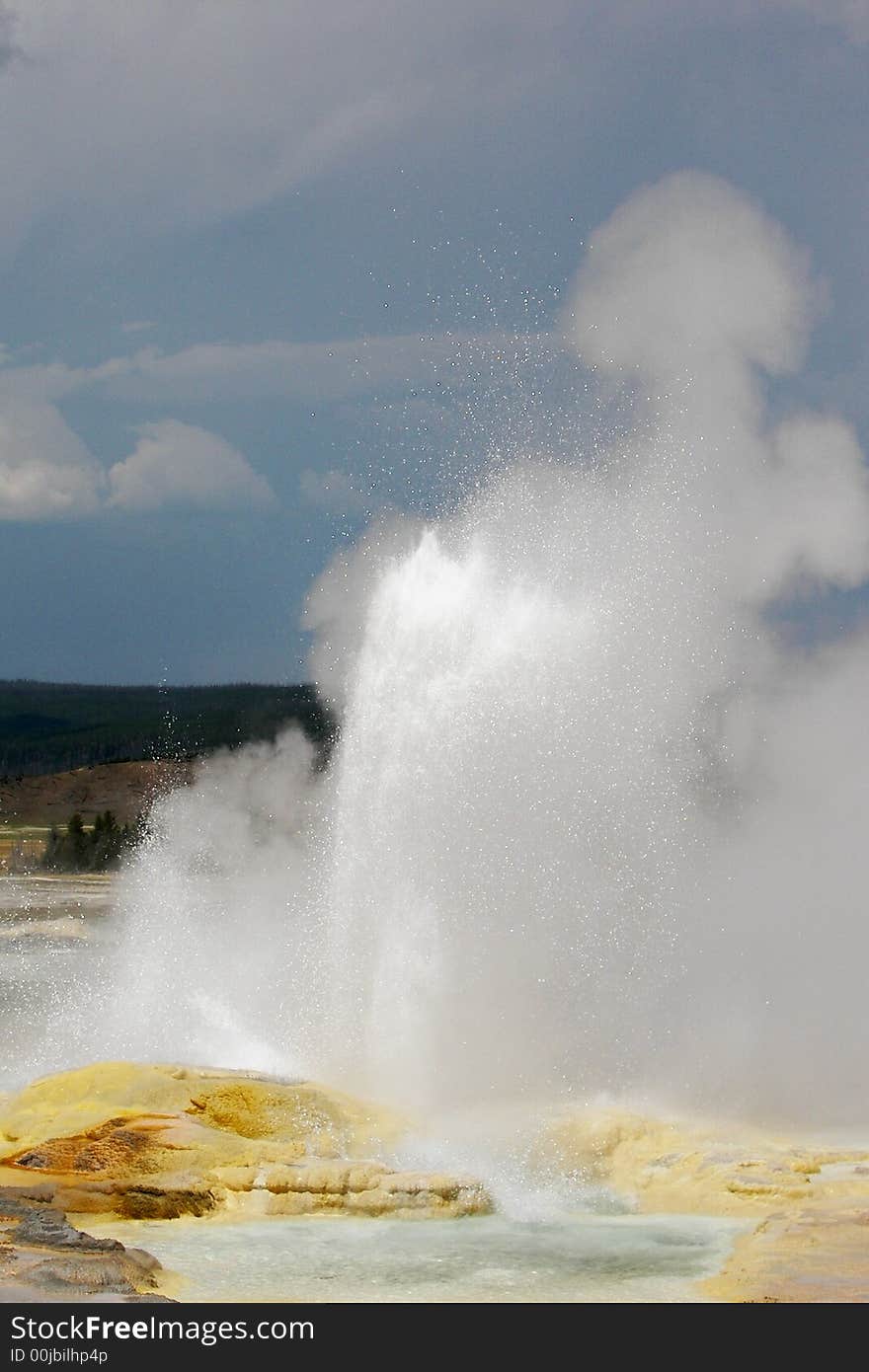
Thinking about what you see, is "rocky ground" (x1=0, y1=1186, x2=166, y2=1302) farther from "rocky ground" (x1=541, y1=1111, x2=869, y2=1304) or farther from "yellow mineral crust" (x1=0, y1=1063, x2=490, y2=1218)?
"rocky ground" (x1=541, y1=1111, x2=869, y2=1304)

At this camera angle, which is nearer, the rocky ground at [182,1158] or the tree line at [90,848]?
the rocky ground at [182,1158]

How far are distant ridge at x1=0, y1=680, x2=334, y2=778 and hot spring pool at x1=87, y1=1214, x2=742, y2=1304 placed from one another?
164ft

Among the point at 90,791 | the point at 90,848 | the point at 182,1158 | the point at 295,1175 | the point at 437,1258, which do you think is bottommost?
the point at 437,1258

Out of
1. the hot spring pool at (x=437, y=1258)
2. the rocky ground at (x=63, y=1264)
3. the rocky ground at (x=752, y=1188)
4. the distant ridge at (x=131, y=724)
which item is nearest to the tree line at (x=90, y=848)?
the distant ridge at (x=131, y=724)

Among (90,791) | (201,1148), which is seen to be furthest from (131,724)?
(201,1148)

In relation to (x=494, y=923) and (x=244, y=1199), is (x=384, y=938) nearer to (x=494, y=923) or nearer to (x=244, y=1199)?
Result: (x=494, y=923)

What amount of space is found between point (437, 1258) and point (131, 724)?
111m

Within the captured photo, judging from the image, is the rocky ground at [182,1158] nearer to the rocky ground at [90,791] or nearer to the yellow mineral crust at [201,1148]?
the yellow mineral crust at [201,1148]

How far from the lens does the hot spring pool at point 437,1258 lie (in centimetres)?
1083

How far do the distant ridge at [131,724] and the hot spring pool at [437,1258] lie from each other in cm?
5006

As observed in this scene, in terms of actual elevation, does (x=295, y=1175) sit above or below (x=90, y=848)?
below

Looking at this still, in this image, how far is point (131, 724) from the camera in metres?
121

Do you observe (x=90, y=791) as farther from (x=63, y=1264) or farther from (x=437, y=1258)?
(x=63, y=1264)
